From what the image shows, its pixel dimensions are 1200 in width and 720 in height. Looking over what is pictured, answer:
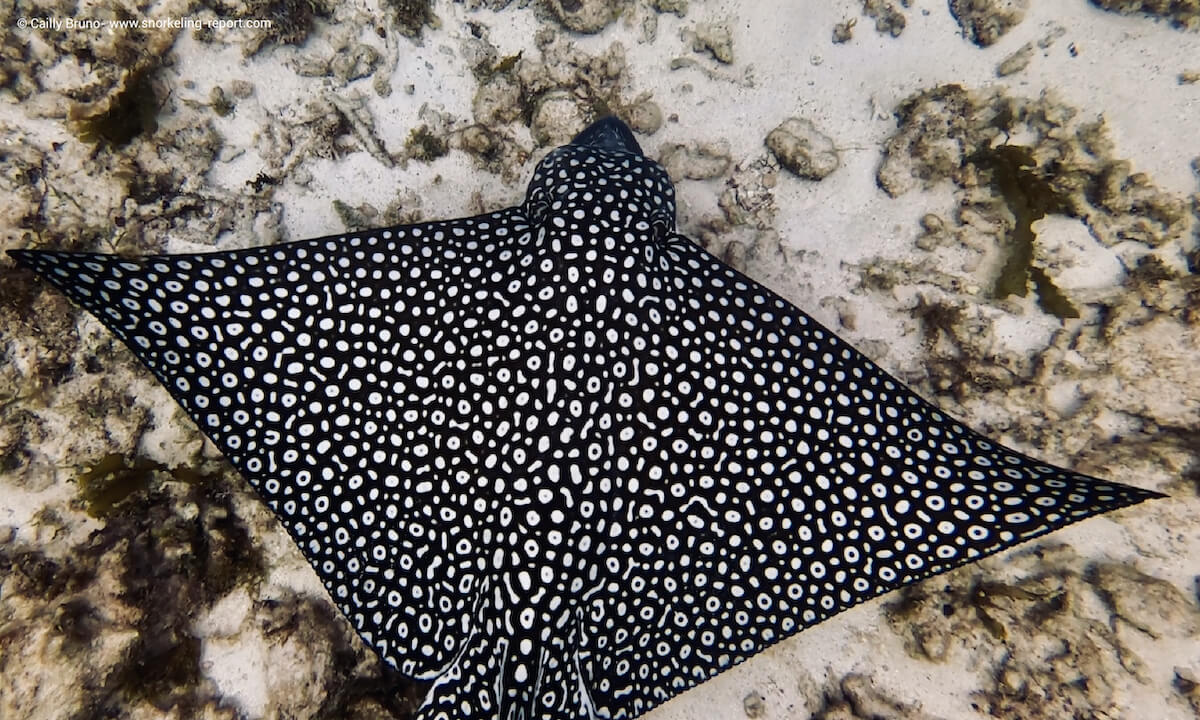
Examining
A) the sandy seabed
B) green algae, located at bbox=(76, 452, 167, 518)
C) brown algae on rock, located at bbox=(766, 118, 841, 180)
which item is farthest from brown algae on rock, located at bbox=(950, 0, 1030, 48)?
green algae, located at bbox=(76, 452, 167, 518)

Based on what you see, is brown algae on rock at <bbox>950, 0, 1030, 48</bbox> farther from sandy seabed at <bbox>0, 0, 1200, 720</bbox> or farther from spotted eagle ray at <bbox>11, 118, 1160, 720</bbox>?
spotted eagle ray at <bbox>11, 118, 1160, 720</bbox>

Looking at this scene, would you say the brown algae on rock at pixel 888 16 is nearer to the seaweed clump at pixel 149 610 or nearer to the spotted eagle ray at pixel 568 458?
the spotted eagle ray at pixel 568 458

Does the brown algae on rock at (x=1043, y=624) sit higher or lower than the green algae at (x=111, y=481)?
higher

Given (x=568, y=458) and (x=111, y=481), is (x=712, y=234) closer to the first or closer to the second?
(x=568, y=458)

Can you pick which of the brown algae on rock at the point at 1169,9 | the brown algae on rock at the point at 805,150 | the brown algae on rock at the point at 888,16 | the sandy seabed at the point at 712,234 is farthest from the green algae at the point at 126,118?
the brown algae on rock at the point at 1169,9

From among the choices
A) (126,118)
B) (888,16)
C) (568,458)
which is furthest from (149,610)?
(888,16)

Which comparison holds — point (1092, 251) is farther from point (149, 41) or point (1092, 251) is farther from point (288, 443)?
point (149, 41)
